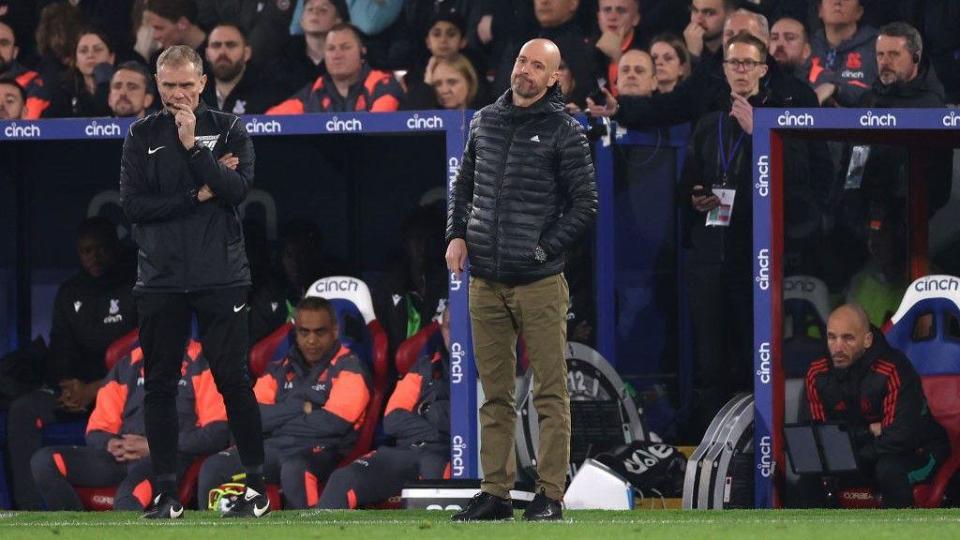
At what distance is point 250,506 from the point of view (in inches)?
315

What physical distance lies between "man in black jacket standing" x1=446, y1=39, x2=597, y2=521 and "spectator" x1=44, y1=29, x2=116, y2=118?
14.9 feet

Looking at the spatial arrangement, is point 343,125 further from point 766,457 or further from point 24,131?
point 766,457

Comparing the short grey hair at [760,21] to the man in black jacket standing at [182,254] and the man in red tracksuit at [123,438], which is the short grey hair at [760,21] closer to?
the man in red tracksuit at [123,438]

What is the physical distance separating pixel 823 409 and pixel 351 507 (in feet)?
7.75

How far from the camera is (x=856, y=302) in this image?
11109 millimetres

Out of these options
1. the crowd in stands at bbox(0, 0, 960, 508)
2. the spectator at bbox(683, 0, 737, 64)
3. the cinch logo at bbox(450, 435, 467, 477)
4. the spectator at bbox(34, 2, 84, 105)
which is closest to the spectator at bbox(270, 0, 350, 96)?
the crowd in stands at bbox(0, 0, 960, 508)

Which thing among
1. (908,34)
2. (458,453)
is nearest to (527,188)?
(458,453)

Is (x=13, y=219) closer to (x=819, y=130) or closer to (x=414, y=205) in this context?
(x=414, y=205)

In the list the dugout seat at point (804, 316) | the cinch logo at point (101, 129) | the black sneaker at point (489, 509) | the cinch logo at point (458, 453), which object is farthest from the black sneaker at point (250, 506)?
the dugout seat at point (804, 316)

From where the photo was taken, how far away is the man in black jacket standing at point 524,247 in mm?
7492

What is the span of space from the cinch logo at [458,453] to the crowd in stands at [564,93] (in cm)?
59

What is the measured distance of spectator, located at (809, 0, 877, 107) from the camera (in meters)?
10.4

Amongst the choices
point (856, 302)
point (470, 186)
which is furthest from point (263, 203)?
point (470, 186)

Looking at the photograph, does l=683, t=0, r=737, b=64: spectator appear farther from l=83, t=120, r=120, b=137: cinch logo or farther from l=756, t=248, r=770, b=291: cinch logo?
l=83, t=120, r=120, b=137: cinch logo
